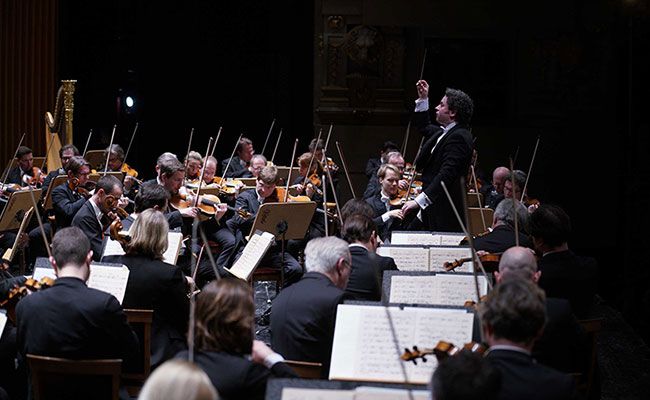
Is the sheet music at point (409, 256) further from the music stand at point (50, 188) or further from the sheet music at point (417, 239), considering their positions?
the music stand at point (50, 188)

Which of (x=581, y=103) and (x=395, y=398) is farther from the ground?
(x=581, y=103)

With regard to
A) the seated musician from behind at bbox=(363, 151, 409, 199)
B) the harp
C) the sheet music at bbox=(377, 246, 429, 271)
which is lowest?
the sheet music at bbox=(377, 246, 429, 271)

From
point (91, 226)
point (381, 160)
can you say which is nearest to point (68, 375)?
point (91, 226)

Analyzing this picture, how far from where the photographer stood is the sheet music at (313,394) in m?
2.90

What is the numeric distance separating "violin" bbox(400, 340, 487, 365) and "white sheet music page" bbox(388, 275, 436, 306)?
0.90 m

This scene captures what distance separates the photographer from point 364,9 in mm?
12641

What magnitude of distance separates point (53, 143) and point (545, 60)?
244 inches

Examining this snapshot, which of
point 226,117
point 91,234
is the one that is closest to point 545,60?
point 226,117

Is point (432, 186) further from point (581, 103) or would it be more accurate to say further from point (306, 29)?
point (306, 29)

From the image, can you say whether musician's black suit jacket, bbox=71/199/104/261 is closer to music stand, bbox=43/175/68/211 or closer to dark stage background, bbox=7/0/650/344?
music stand, bbox=43/175/68/211

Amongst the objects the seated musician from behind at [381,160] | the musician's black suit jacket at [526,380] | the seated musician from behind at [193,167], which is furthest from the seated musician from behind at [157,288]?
the seated musician from behind at [381,160]

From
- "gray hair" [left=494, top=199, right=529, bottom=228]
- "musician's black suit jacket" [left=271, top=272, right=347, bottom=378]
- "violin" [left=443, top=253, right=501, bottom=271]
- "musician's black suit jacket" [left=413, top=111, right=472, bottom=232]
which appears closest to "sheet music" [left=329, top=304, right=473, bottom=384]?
"musician's black suit jacket" [left=271, top=272, right=347, bottom=378]

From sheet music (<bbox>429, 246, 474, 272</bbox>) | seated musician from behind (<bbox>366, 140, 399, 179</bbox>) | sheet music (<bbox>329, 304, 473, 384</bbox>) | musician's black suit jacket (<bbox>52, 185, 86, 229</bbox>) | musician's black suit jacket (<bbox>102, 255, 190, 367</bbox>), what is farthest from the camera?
Answer: seated musician from behind (<bbox>366, 140, 399, 179</bbox>)

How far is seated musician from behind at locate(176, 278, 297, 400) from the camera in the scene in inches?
124
